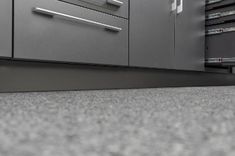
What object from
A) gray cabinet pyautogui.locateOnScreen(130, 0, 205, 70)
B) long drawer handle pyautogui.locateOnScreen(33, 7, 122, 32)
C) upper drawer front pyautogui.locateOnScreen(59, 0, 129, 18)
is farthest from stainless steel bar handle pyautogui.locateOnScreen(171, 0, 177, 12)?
long drawer handle pyautogui.locateOnScreen(33, 7, 122, 32)

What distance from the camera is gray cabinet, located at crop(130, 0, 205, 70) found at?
1.41 m

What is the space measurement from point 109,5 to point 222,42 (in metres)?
1.09

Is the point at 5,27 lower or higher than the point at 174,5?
lower

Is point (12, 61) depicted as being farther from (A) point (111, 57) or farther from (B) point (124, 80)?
(B) point (124, 80)

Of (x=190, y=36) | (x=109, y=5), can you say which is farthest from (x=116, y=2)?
(x=190, y=36)

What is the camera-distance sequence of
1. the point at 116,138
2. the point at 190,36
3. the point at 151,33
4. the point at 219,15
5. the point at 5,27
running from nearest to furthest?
1. the point at 116,138
2. the point at 5,27
3. the point at 151,33
4. the point at 190,36
5. the point at 219,15

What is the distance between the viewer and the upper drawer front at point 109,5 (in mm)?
1122

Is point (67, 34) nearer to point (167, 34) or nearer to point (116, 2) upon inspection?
point (116, 2)

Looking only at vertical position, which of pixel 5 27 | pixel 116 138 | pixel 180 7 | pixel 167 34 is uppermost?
pixel 180 7

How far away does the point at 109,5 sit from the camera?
123 cm

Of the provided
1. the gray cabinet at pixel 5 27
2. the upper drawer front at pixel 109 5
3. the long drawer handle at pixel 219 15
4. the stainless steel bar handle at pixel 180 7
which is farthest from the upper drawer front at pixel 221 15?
the gray cabinet at pixel 5 27

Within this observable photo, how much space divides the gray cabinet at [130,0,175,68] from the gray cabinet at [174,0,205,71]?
0.28 ft

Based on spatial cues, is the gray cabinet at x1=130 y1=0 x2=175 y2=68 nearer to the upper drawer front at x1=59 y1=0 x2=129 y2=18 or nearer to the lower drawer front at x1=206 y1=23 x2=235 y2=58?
the upper drawer front at x1=59 y1=0 x2=129 y2=18

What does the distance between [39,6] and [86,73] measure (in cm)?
37
